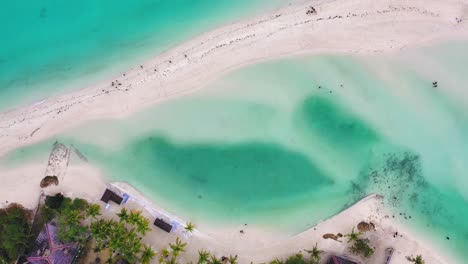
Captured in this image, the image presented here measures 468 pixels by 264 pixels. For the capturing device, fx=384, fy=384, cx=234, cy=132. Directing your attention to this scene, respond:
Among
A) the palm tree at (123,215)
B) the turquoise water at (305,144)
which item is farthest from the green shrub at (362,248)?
the palm tree at (123,215)

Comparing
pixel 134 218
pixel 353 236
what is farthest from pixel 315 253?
pixel 134 218

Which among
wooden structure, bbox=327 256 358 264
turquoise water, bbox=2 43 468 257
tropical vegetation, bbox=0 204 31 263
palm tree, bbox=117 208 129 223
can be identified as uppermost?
turquoise water, bbox=2 43 468 257

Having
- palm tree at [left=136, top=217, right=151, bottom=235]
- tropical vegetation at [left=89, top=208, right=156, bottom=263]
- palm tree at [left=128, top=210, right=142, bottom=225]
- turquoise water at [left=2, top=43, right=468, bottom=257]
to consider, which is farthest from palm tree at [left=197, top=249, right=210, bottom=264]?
palm tree at [left=128, top=210, right=142, bottom=225]

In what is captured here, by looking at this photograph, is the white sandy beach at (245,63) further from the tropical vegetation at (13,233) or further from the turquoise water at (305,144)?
the tropical vegetation at (13,233)

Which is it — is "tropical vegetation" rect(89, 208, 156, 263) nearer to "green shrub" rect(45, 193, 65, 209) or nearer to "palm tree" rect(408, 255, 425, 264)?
"green shrub" rect(45, 193, 65, 209)

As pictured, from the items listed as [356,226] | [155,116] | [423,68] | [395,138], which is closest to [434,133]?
[395,138]
